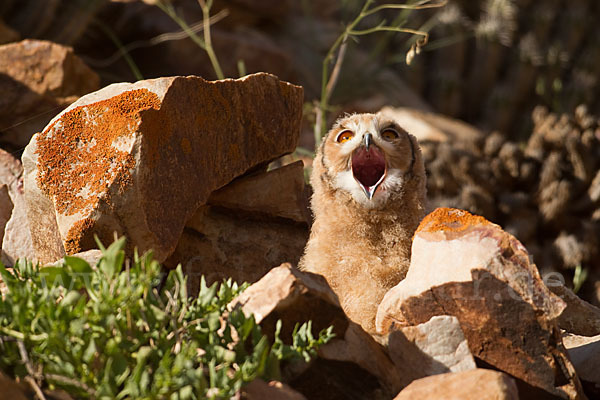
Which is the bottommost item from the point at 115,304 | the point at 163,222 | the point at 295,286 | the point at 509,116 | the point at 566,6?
the point at 509,116

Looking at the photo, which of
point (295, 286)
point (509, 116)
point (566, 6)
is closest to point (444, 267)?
point (295, 286)

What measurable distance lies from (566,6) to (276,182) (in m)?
8.38

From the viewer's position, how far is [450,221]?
2234mm

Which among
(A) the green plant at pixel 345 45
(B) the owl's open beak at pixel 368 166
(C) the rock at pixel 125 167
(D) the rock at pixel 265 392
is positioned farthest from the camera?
(A) the green plant at pixel 345 45

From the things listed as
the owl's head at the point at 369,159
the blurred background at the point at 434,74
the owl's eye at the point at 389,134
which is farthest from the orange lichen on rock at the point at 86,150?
the blurred background at the point at 434,74

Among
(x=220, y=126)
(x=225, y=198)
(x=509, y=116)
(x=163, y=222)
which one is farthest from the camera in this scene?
(x=509, y=116)

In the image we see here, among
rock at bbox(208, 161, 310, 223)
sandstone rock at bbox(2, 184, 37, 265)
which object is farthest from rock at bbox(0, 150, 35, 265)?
rock at bbox(208, 161, 310, 223)

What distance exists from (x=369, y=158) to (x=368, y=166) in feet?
0.11

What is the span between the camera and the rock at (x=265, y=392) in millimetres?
1712

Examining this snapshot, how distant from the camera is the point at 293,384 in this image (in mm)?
1913

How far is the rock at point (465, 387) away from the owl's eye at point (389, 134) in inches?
44.8

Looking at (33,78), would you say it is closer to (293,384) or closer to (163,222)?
(163,222)

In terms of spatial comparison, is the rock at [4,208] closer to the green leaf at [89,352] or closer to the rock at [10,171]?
the rock at [10,171]

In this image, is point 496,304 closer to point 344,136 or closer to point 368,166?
point 368,166
